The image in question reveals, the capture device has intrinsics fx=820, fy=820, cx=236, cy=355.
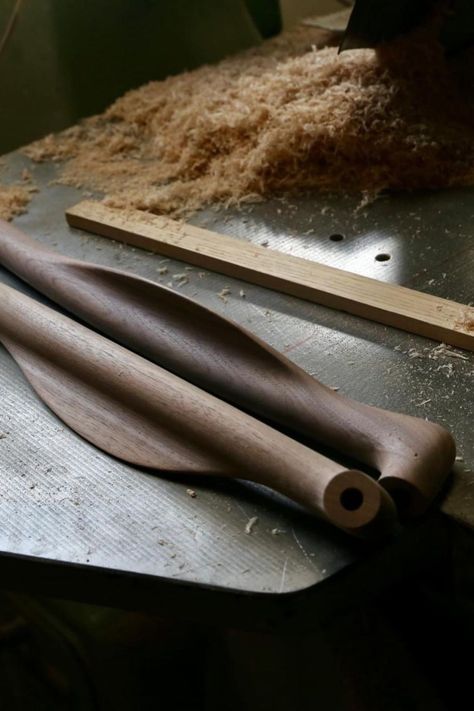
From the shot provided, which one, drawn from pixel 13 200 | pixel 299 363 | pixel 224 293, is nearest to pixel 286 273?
pixel 224 293

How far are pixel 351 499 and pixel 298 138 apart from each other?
984 mm

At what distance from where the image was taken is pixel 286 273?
129 cm

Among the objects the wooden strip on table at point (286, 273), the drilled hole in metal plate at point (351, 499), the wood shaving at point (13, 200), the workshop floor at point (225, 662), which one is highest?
the wood shaving at point (13, 200)

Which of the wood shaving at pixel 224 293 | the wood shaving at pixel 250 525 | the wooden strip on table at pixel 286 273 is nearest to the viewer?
the wood shaving at pixel 250 525

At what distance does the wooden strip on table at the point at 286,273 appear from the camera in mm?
1143

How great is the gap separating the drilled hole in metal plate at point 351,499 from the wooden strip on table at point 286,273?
0.43m

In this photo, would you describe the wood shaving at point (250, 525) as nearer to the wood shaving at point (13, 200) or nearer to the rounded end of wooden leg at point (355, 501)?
the rounded end of wooden leg at point (355, 501)

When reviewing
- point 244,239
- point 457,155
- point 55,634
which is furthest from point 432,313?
point 55,634

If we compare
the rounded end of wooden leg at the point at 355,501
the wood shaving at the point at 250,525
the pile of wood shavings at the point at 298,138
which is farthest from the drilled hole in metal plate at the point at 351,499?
the pile of wood shavings at the point at 298,138

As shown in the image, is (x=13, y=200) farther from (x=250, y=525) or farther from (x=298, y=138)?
(x=250, y=525)

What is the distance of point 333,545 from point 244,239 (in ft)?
2.43

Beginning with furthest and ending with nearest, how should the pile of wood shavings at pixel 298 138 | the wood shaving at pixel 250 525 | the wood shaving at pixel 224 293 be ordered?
the pile of wood shavings at pixel 298 138, the wood shaving at pixel 224 293, the wood shaving at pixel 250 525

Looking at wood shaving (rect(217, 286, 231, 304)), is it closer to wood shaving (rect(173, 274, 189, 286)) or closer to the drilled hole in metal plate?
wood shaving (rect(173, 274, 189, 286))

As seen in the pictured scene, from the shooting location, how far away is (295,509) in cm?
86
